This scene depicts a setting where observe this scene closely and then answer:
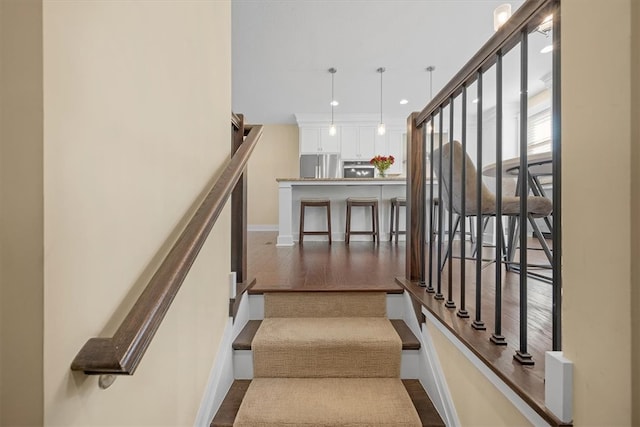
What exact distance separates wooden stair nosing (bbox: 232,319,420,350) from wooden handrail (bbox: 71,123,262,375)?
71 cm

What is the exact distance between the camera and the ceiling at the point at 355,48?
309 centimetres

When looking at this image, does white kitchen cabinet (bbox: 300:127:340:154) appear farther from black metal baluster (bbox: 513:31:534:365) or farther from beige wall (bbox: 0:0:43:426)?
beige wall (bbox: 0:0:43:426)

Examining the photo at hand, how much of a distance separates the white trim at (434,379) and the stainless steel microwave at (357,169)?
17.1 ft

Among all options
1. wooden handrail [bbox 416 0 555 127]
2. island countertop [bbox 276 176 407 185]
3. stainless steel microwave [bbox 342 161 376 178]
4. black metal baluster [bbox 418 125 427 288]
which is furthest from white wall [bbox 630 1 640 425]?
stainless steel microwave [bbox 342 161 376 178]

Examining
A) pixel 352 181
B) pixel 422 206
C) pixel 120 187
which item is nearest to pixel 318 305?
pixel 422 206

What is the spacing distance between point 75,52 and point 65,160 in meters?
0.19

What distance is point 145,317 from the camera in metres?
0.60

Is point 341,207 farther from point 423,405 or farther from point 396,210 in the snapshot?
point 423,405

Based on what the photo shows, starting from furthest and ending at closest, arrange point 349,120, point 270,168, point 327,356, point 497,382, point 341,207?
point 270,168, point 349,120, point 341,207, point 327,356, point 497,382

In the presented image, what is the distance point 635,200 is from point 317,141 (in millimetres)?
6329

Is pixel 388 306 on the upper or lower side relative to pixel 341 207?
lower

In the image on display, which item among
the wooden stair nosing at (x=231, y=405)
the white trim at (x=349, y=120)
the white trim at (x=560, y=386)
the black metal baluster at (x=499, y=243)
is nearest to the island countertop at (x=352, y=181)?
the white trim at (x=349, y=120)

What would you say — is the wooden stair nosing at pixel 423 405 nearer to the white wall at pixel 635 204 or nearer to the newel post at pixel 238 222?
the white wall at pixel 635 204

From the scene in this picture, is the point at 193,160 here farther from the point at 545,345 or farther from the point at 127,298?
the point at 545,345
